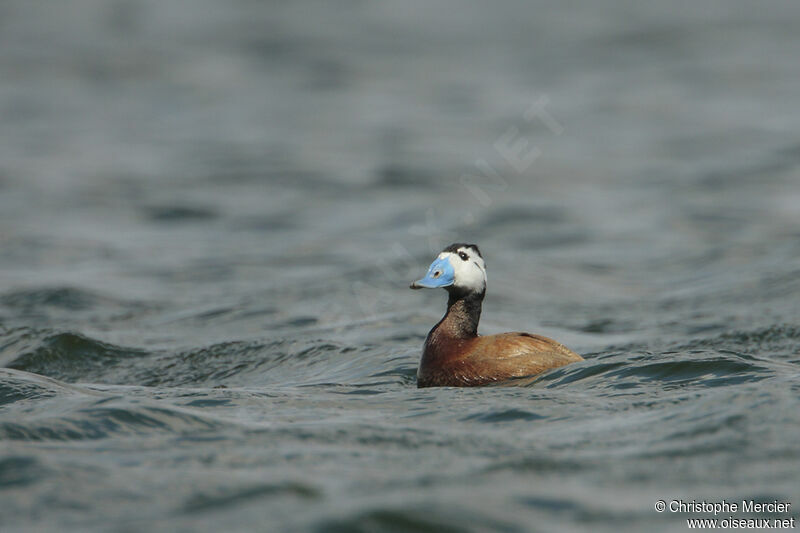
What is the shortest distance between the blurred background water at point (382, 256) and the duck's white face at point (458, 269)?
37.2 inches

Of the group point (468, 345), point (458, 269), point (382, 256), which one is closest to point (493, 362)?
point (468, 345)

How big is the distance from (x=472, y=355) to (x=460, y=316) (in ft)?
1.68

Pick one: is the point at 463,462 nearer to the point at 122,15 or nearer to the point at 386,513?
the point at 386,513

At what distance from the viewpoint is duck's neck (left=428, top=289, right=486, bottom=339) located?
8.53 metres

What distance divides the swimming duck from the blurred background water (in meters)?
0.25

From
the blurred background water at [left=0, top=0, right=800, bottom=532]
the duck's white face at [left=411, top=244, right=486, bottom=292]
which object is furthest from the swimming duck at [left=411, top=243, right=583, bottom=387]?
the blurred background water at [left=0, top=0, right=800, bottom=532]

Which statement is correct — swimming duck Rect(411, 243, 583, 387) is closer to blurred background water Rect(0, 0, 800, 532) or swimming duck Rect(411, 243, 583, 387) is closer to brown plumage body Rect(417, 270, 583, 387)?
brown plumage body Rect(417, 270, 583, 387)

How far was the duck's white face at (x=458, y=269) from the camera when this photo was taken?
8.38 metres

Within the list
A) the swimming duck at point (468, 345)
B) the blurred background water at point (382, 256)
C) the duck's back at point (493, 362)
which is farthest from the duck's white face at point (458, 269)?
the blurred background water at point (382, 256)

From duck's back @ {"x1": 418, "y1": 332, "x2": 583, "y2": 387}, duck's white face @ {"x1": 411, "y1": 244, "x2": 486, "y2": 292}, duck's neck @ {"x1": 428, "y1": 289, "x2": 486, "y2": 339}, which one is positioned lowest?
duck's back @ {"x1": 418, "y1": 332, "x2": 583, "y2": 387}

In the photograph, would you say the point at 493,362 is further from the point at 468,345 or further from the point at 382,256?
the point at 382,256

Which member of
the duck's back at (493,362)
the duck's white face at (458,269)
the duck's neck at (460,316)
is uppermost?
the duck's white face at (458,269)

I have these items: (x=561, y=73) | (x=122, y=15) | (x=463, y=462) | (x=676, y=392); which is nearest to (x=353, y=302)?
(x=676, y=392)

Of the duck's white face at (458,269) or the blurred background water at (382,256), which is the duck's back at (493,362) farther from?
the duck's white face at (458,269)
